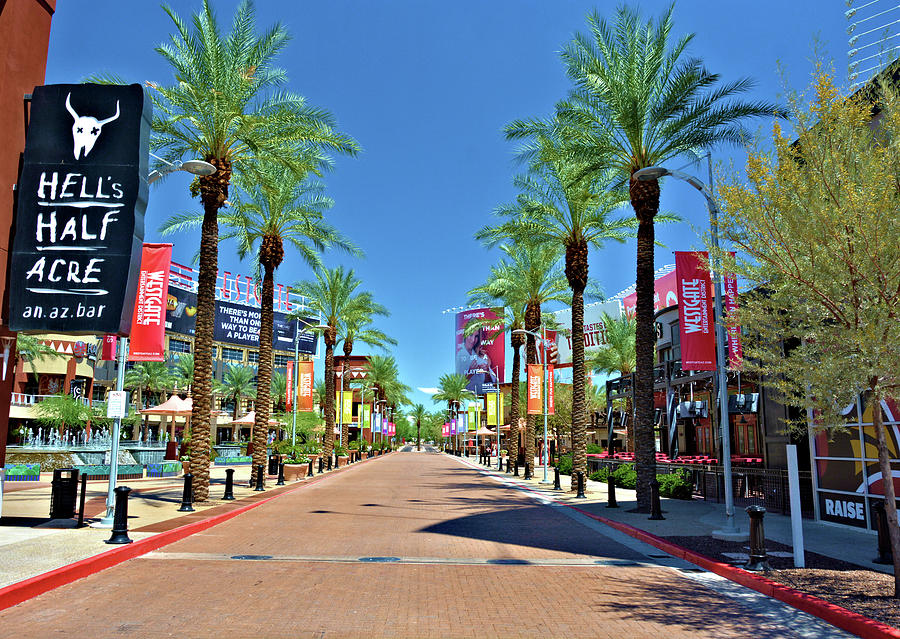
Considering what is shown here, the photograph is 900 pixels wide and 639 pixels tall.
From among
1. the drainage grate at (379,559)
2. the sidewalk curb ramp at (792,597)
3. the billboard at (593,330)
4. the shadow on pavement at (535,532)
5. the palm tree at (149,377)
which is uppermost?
the billboard at (593,330)

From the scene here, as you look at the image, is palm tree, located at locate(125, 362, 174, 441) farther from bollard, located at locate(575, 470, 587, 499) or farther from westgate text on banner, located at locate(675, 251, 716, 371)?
westgate text on banner, located at locate(675, 251, 716, 371)

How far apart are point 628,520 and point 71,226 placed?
13519mm

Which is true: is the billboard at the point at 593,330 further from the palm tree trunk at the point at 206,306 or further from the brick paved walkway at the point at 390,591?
the brick paved walkway at the point at 390,591

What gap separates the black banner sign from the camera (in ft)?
38.7

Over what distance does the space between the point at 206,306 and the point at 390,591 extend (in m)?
13.5

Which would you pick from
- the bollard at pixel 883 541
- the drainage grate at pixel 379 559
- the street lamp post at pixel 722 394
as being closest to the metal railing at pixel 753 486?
the street lamp post at pixel 722 394

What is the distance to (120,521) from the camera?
37.3 feet

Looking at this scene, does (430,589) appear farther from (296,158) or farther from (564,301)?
(564,301)

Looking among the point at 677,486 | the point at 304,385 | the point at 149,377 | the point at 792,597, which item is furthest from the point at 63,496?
the point at 149,377

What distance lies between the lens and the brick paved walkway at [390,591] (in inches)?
271

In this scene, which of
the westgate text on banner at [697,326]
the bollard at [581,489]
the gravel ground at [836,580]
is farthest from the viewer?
the bollard at [581,489]

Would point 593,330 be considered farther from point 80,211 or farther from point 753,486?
point 80,211

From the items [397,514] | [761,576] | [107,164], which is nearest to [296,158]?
[107,164]

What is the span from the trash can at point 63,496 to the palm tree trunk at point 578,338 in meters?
16.0
